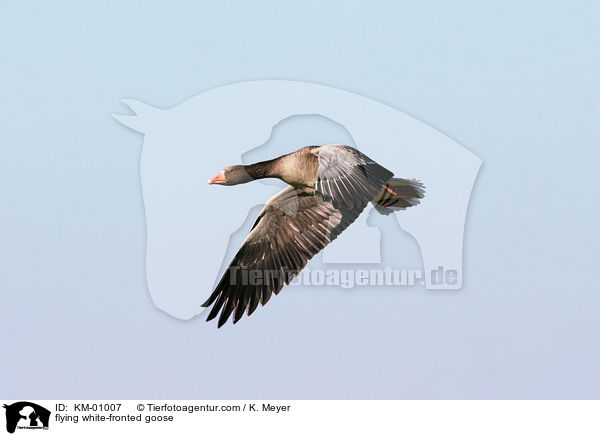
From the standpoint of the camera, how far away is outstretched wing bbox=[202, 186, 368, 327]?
4.07 meters

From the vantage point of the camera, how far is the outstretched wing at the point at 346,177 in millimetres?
3248

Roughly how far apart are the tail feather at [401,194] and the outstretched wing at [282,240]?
0.72ft

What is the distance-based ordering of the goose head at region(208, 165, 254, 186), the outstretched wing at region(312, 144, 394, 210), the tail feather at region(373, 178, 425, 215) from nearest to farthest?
the outstretched wing at region(312, 144, 394, 210) → the goose head at region(208, 165, 254, 186) → the tail feather at region(373, 178, 425, 215)

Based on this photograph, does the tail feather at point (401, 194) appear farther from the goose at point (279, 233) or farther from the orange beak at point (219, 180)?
the orange beak at point (219, 180)

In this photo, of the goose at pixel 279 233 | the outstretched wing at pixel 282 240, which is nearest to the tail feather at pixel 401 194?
the goose at pixel 279 233

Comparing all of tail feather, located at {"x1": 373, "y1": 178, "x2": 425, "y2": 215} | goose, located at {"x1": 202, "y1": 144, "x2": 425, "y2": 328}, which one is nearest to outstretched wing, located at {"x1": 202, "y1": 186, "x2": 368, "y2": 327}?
goose, located at {"x1": 202, "y1": 144, "x2": 425, "y2": 328}

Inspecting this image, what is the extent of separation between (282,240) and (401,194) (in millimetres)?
795

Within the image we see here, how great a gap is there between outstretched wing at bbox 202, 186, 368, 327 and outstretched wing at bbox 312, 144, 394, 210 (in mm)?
596

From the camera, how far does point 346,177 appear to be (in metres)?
3.30

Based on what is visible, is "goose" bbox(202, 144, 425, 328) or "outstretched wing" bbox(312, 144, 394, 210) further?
"goose" bbox(202, 144, 425, 328)

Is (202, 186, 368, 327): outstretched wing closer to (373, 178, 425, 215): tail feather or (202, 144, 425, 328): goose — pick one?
(202, 144, 425, 328): goose
